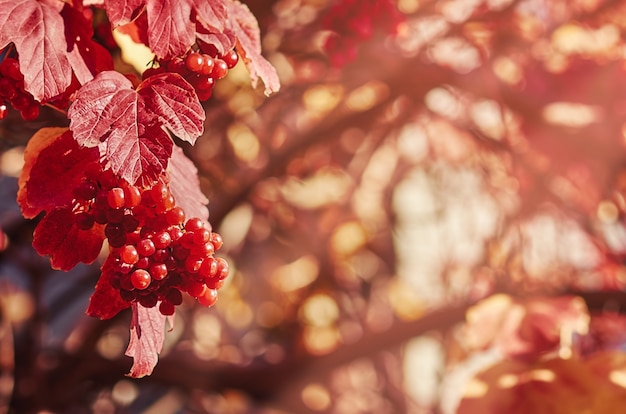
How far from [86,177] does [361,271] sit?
112 inches

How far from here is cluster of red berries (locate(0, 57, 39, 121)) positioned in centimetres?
80

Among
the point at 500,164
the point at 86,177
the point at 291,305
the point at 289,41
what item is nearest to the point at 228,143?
the point at 289,41

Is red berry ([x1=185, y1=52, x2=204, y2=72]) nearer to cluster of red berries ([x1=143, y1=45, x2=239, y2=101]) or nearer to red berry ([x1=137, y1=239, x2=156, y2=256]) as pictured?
cluster of red berries ([x1=143, y1=45, x2=239, y2=101])

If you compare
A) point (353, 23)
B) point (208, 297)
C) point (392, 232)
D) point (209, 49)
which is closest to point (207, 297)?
point (208, 297)

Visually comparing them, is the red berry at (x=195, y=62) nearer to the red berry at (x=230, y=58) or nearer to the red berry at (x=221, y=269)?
the red berry at (x=230, y=58)

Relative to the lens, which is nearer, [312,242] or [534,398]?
[534,398]

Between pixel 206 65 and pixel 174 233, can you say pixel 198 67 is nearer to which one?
pixel 206 65

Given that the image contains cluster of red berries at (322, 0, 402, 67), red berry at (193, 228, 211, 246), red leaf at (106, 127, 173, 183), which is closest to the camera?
red leaf at (106, 127, 173, 183)

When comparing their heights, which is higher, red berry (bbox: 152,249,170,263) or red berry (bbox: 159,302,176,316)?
red berry (bbox: 152,249,170,263)

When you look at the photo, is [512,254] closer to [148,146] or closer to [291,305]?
[291,305]

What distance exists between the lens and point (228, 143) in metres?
2.58

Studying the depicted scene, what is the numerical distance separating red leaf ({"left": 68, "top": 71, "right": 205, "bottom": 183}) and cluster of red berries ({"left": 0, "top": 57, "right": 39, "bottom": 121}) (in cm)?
15

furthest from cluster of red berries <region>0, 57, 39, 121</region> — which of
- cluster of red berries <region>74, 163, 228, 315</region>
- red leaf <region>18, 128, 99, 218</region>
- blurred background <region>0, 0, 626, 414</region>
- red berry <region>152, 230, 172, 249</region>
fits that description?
blurred background <region>0, 0, 626, 414</region>

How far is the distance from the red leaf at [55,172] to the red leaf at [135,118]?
0.37ft
